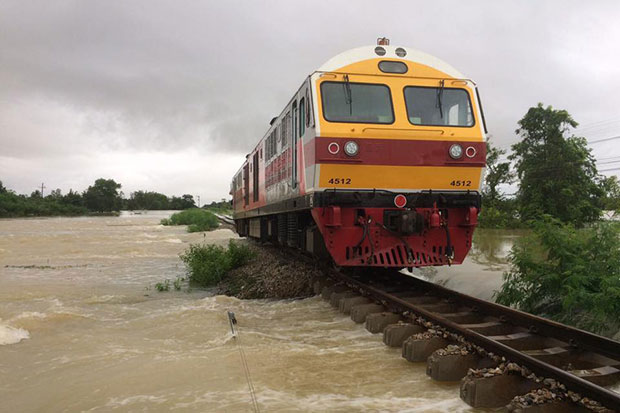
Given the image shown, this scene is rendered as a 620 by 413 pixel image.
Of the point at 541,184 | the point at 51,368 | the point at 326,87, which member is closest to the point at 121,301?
the point at 51,368

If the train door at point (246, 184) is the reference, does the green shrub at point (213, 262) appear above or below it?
below

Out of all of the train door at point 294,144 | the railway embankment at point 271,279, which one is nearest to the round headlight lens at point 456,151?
the train door at point 294,144

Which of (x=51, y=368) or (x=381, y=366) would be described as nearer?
(x=381, y=366)

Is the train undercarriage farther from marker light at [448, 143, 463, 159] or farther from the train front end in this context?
marker light at [448, 143, 463, 159]

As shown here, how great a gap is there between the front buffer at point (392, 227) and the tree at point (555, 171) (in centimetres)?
1920

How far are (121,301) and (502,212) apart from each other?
80.6 feet

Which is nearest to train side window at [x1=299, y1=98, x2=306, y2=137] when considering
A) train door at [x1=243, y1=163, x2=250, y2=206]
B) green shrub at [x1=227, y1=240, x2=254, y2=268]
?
green shrub at [x1=227, y1=240, x2=254, y2=268]

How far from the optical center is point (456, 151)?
7.54m

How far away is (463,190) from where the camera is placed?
7664 millimetres

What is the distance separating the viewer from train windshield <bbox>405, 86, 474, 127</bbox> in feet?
25.4

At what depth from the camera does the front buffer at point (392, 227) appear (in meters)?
7.24

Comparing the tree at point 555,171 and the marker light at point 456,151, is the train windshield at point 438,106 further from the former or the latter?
the tree at point 555,171

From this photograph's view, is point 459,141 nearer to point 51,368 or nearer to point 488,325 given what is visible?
point 488,325

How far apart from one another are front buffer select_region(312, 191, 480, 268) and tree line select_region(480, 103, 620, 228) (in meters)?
18.8
